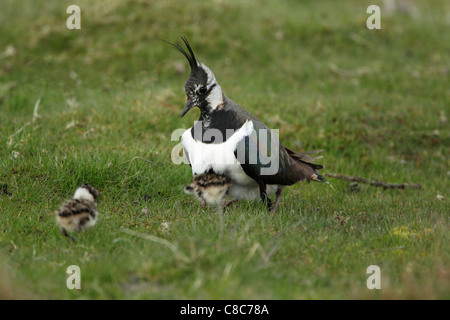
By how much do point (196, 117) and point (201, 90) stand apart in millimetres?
2548

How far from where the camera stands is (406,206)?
6.58m

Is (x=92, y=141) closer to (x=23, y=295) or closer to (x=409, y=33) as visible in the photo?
(x=23, y=295)

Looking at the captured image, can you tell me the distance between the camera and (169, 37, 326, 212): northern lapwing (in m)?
5.59

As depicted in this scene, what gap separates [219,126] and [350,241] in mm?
1847

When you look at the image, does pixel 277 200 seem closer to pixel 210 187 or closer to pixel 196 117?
pixel 210 187

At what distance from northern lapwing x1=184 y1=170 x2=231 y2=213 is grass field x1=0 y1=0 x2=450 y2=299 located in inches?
7.7

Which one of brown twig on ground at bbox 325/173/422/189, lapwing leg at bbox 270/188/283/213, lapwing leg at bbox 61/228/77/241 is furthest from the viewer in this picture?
brown twig on ground at bbox 325/173/422/189

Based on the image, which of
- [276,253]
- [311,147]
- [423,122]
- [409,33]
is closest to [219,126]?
[276,253]

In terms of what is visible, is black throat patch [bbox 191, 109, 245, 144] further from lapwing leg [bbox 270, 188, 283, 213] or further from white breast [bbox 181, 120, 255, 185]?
lapwing leg [bbox 270, 188, 283, 213]

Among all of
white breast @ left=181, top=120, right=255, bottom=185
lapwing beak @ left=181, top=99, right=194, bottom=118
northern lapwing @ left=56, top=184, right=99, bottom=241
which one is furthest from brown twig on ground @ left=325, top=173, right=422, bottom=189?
northern lapwing @ left=56, top=184, right=99, bottom=241

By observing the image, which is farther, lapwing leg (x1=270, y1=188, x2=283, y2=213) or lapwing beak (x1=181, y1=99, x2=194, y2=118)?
lapwing leg (x1=270, y1=188, x2=283, y2=213)

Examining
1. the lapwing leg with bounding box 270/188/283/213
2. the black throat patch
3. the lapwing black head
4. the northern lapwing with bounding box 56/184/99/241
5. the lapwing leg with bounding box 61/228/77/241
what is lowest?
the lapwing leg with bounding box 61/228/77/241

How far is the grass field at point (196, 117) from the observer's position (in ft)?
14.3

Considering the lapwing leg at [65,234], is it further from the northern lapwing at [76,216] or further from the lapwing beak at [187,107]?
the lapwing beak at [187,107]
